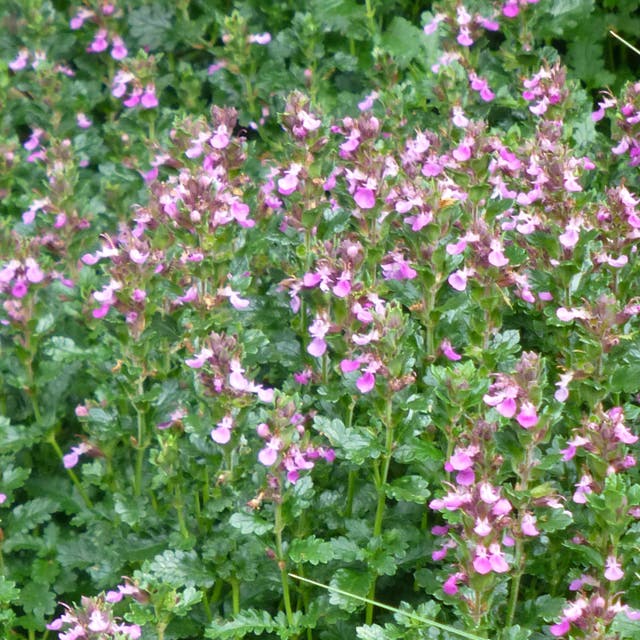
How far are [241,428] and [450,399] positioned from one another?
52 cm

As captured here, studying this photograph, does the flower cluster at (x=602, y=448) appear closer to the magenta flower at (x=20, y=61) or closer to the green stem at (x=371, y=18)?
the green stem at (x=371, y=18)

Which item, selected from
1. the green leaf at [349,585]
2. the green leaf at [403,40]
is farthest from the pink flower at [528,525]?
the green leaf at [403,40]

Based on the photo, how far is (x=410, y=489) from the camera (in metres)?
2.66

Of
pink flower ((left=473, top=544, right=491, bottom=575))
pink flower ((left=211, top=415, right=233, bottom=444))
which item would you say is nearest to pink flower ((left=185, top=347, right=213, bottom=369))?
pink flower ((left=211, top=415, right=233, bottom=444))

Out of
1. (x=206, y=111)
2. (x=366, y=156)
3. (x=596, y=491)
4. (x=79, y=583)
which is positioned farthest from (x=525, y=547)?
(x=206, y=111)

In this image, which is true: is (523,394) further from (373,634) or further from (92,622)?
(92,622)

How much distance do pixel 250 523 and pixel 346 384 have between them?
1.25 ft

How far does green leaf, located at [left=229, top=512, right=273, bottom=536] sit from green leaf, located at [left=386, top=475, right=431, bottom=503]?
11.3 inches

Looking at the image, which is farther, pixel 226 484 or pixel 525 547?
pixel 226 484

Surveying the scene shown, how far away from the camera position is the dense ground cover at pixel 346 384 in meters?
2.47

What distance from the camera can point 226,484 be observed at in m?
2.88

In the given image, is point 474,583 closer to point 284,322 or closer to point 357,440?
point 357,440

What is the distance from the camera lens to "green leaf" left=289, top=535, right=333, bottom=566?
2617 millimetres

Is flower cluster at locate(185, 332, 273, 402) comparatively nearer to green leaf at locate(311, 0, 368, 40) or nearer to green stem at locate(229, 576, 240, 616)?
green stem at locate(229, 576, 240, 616)
